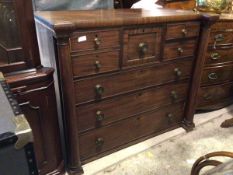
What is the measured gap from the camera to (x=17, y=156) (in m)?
0.62

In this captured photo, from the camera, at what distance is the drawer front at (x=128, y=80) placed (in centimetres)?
129

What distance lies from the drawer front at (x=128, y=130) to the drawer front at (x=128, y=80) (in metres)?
0.24

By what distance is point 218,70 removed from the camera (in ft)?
6.43

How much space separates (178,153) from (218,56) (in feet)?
2.86

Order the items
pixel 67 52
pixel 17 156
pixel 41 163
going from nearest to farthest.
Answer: pixel 17 156 → pixel 67 52 → pixel 41 163

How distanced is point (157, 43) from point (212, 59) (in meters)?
0.71

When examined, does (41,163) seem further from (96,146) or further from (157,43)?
(157,43)

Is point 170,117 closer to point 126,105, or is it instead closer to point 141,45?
point 126,105

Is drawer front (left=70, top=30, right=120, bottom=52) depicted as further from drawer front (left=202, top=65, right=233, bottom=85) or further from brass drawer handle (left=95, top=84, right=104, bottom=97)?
A: drawer front (left=202, top=65, right=233, bottom=85)

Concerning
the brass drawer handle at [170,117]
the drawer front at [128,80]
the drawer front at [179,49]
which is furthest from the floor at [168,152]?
the drawer front at [179,49]

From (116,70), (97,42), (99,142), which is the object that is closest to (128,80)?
(116,70)

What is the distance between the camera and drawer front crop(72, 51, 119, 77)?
3.92 ft

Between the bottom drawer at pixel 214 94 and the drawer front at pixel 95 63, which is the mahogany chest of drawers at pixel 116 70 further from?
the bottom drawer at pixel 214 94

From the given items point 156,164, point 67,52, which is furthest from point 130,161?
point 67,52
